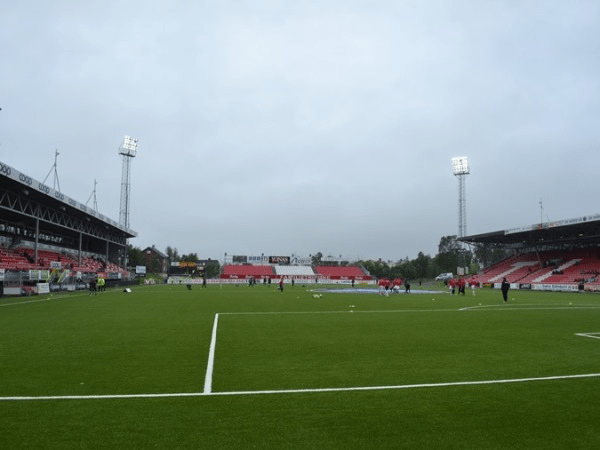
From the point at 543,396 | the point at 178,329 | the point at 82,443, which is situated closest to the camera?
the point at 82,443

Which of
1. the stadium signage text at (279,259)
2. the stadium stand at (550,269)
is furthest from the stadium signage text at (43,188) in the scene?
the stadium signage text at (279,259)

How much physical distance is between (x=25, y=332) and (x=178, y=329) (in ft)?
15.1

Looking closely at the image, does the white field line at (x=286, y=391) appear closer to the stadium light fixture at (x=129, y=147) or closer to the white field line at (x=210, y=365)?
the white field line at (x=210, y=365)

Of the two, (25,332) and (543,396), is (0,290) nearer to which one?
(25,332)

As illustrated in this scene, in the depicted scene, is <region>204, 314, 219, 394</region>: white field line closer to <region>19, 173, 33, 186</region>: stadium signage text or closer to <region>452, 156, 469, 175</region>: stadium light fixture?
<region>19, 173, 33, 186</region>: stadium signage text

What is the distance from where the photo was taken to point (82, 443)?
15.1ft

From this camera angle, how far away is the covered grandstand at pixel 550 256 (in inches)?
2224

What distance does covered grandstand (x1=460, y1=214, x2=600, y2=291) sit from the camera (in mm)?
56500

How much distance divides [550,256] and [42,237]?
74810mm

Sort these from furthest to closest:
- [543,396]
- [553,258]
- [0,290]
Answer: [553,258] → [0,290] → [543,396]

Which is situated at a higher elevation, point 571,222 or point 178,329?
point 571,222

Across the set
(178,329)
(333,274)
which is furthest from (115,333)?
(333,274)

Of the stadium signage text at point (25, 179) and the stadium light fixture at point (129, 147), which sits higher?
the stadium light fixture at point (129, 147)

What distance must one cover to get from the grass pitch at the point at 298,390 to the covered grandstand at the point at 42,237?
27.5 meters
